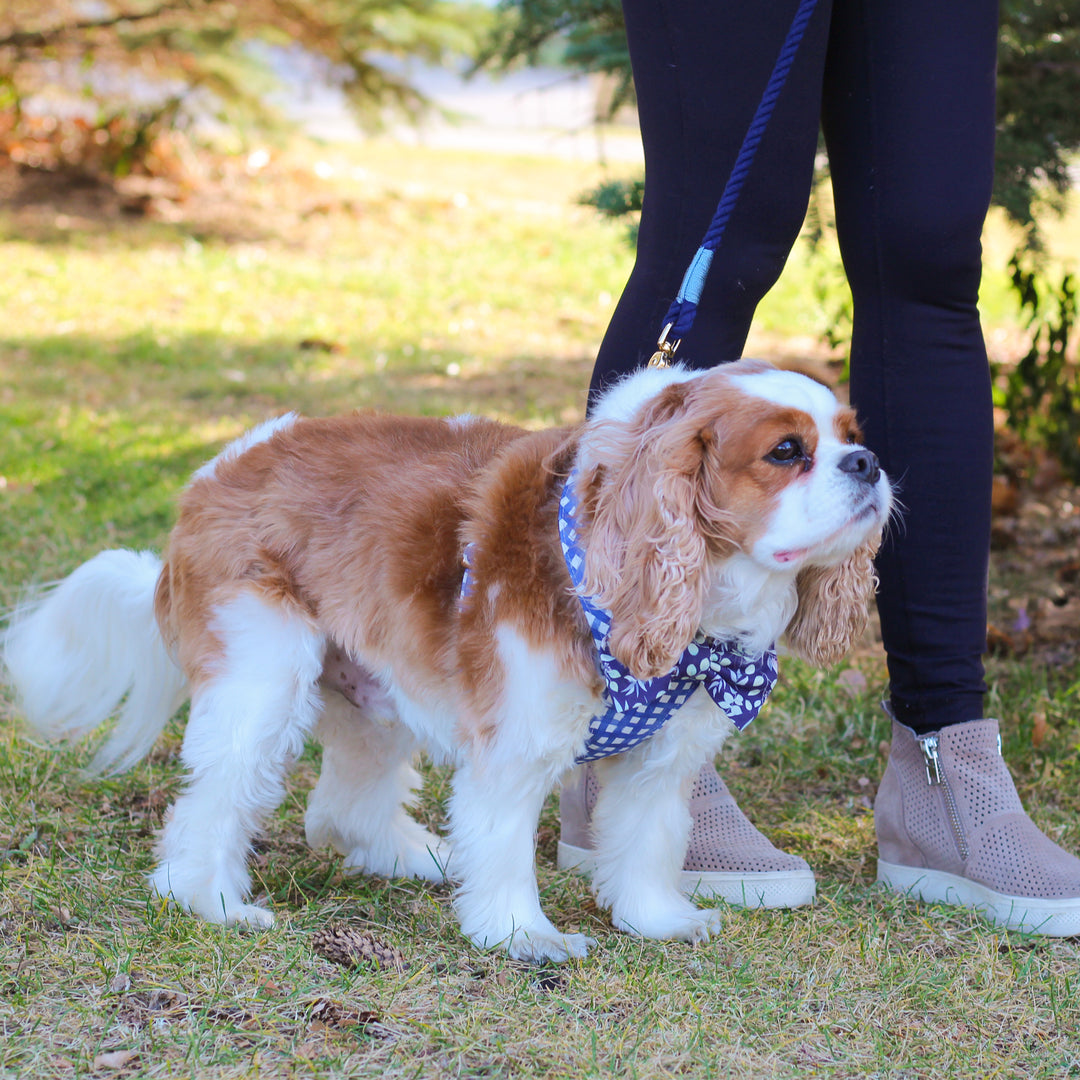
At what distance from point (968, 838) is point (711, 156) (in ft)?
4.89

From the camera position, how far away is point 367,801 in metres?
2.72

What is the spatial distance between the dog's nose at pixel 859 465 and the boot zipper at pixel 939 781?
0.85 m

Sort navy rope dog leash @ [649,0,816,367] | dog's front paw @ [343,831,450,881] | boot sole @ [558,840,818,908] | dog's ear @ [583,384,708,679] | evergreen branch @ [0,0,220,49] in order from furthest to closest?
evergreen branch @ [0,0,220,49], dog's front paw @ [343,831,450,881], boot sole @ [558,840,818,908], navy rope dog leash @ [649,0,816,367], dog's ear @ [583,384,708,679]

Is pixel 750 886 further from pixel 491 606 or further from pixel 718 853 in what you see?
pixel 491 606

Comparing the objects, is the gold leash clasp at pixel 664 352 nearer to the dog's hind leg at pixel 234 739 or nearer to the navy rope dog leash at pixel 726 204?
the navy rope dog leash at pixel 726 204

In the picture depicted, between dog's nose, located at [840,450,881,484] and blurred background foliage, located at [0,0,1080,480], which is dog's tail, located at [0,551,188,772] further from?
blurred background foliage, located at [0,0,1080,480]

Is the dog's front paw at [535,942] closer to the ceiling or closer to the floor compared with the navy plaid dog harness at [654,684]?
closer to the floor

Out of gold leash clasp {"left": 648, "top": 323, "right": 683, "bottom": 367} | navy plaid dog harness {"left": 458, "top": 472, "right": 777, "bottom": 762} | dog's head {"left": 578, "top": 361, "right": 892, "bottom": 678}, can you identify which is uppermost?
gold leash clasp {"left": 648, "top": 323, "right": 683, "bottom": 367}

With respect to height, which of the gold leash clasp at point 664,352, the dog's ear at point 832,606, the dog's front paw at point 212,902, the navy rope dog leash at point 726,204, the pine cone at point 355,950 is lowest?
the dog's front paw at point 212,902

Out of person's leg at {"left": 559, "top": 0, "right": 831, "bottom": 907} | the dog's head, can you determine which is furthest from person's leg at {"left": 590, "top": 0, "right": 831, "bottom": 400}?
the dog's head

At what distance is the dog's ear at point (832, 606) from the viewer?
2.29m

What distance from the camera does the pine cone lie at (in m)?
2.19

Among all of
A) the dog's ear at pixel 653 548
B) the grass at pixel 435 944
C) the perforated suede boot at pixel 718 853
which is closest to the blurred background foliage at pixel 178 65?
the grass at pixel 435 944

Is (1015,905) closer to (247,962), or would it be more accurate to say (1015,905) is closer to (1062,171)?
(247,962)
